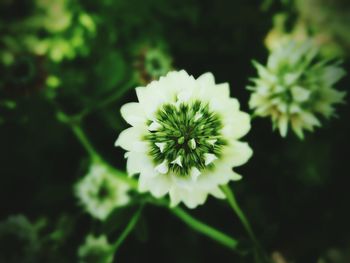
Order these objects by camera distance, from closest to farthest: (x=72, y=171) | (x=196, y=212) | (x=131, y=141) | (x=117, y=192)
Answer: (x=131, y=141), (x=117, y=192), (x=196, y=212), (x=72, y=171)

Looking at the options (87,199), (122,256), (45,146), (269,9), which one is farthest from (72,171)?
(269,9)

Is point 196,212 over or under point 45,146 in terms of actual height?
under

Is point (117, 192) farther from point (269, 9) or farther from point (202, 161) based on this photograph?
point (269, 9)

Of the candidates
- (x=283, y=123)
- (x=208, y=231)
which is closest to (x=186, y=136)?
(x=283, y=123)

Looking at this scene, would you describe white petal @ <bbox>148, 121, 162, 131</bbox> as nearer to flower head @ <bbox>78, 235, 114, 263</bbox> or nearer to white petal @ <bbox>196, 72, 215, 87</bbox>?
white petal @ <bbox>196, 72, 215, 87</bbox>

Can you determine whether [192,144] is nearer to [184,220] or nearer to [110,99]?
[184,220]

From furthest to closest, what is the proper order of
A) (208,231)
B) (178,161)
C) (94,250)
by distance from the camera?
(94,250) < (208,231) < (178,161)
